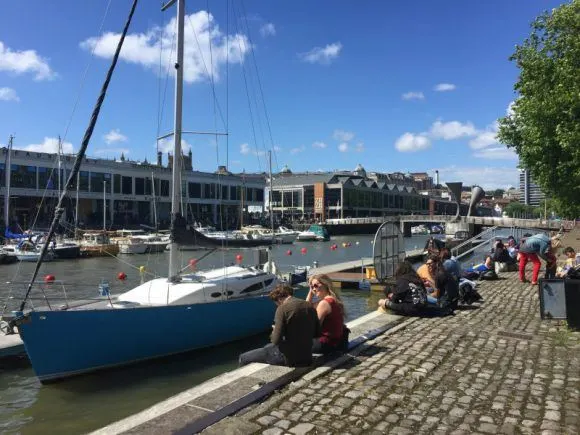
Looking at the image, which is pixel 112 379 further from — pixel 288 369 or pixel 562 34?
pixel 562 34

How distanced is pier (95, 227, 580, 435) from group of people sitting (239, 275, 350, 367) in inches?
8.0

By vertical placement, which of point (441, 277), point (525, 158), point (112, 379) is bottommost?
point (112, 379)

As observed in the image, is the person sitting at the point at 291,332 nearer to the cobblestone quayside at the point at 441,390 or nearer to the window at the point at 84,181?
the cobblestone quayside at the point at 441,390

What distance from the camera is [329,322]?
714cm

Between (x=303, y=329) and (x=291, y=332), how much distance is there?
0.55 ft

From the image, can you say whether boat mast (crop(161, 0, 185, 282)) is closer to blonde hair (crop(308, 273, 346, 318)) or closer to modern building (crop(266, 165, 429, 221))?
blonde hair (crop(308, 273, 346, 318))

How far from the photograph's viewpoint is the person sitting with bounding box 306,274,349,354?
7055mm

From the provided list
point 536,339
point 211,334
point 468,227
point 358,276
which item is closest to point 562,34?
point 358,276

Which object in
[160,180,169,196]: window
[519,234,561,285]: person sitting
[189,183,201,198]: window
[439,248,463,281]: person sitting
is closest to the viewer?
[439,248,463,281]: person sitting

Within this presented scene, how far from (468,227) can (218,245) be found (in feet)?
267

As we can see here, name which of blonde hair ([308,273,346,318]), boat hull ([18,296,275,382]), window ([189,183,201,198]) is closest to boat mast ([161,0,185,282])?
boat hull ([18,296,275,382])

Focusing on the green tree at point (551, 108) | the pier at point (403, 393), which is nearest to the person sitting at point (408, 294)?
the pier at point (403, 393)

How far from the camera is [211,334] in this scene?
41.1 ft

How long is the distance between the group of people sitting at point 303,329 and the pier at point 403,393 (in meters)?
0.20
